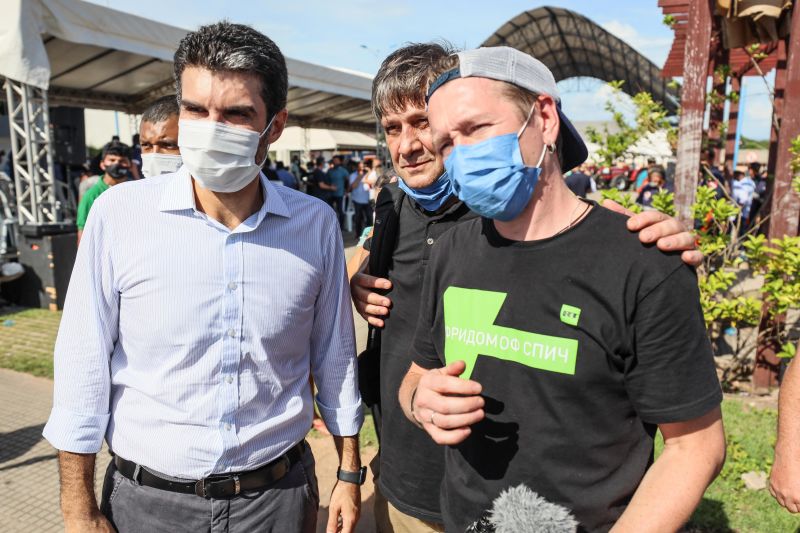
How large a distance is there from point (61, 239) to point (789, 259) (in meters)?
8.55

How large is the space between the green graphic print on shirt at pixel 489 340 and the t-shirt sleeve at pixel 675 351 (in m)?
0.16

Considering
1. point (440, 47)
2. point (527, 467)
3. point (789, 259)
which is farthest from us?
point (789, 259)

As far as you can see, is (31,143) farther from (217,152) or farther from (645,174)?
(645,174)

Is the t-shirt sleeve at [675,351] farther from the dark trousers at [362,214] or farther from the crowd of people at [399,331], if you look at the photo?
the dark trousers at [362,214]

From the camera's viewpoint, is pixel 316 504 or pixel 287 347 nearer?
pixel 287 347

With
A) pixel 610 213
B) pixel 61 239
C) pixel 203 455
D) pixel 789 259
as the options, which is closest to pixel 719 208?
pixel 789 259

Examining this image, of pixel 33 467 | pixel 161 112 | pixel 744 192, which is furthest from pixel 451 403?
pixel 744 192

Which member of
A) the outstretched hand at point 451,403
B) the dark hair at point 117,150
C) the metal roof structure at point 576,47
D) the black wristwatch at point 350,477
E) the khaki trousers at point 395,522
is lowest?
→ the khaki trousers at point 395,522

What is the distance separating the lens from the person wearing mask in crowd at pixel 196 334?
1.69 m

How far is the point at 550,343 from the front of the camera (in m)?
1.33

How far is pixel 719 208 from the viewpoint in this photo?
169 inches

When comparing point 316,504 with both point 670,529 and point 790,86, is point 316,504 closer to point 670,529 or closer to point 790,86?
point 670,529

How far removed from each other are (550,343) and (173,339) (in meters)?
1.06

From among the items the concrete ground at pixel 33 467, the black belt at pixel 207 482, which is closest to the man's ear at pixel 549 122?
the black belt at pixel 207 482
